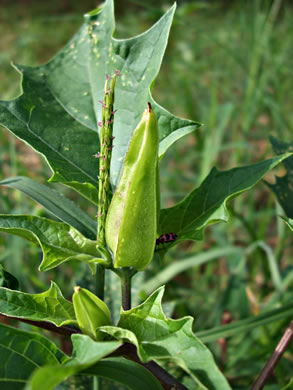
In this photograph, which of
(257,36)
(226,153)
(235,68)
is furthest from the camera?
(235,68)

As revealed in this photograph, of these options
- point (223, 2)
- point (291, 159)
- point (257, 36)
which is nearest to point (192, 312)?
point (291, 159)

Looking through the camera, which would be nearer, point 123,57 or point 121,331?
point 121,331

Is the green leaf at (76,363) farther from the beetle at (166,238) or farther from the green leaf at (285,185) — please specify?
the green leaf at (285,185)

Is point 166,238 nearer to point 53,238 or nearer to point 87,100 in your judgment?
point 53,238

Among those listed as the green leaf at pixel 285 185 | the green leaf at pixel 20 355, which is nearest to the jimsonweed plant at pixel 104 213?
the green leaf at pixel 20 355

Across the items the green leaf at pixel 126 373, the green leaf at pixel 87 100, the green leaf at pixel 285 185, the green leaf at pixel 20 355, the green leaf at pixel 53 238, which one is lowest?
the green leaf at pixel 126 373

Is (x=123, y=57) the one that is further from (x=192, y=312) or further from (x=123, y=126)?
(x=192, y=312)

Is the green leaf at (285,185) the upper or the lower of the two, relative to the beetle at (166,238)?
upper

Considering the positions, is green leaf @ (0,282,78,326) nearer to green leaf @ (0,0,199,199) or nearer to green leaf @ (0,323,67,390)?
green leaf @ (0,323,67,390)

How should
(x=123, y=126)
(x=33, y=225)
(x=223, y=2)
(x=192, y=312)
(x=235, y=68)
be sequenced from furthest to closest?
1. (x=223, y=2)
2. (x=235, y=68)
3. (x=192, y=312)
4. (x=123, y=126)
5. (x=33, y=225)
